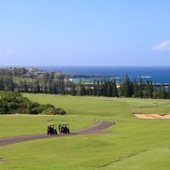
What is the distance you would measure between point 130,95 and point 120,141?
11236cm

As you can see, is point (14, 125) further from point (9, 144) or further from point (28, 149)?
point (28, 149)

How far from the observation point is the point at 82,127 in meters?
52.9

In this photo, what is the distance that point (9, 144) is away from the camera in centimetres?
3647

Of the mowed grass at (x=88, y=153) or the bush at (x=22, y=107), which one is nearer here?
the mowed grass at (x=88, y=153)

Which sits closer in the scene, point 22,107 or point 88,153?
point 88,153

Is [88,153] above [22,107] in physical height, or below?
above

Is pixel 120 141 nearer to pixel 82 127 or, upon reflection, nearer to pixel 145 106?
pixel 82 127

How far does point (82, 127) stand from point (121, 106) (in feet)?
116

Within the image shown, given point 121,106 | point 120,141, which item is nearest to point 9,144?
point 120,141

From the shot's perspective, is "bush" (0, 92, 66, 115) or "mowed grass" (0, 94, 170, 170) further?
"bush" (0, 92, 66, 115)

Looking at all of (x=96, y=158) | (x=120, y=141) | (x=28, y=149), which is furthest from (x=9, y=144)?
(x=96, y=158)

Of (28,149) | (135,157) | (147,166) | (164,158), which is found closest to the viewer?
(147,166)

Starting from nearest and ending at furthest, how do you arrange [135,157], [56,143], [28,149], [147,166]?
[147,166] < [135,157] < [28,149] < [56,143]

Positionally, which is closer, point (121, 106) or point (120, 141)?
point (120, 141)
